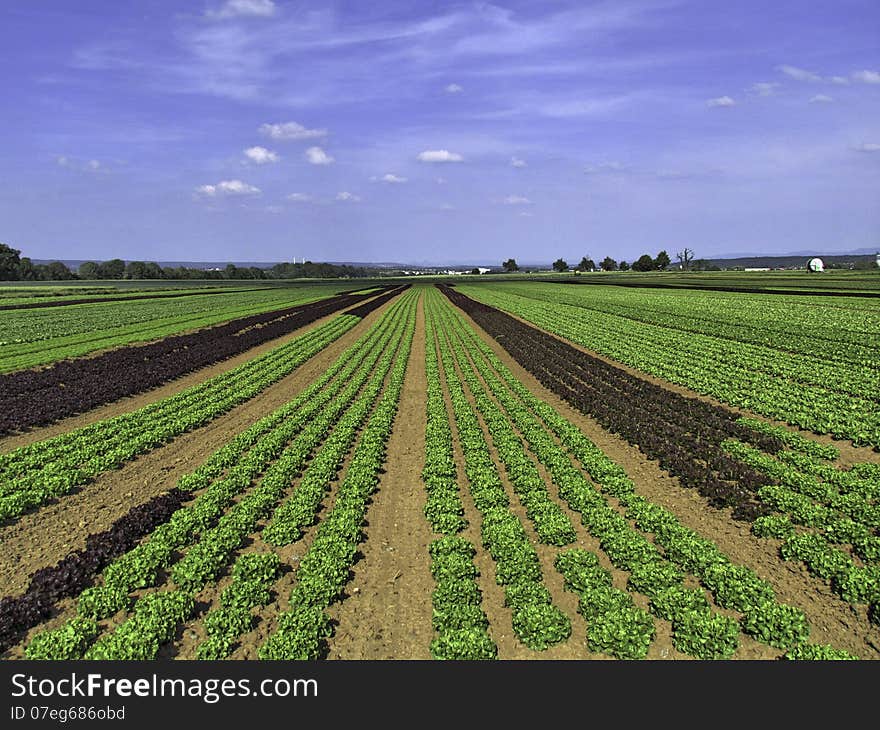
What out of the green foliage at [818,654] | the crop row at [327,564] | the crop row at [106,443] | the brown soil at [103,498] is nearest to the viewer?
the green foliage at [818,654]

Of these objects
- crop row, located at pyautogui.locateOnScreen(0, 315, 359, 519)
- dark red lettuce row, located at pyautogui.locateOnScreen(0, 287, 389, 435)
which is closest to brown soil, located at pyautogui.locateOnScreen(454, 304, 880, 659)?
crop row, located at pyautogui.locateOnScreen(0, 315, 359, 519)

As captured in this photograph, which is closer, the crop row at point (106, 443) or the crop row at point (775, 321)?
the crop row at point (106, 443)

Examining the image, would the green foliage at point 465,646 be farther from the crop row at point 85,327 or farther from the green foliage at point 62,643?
the crop row at point 85,327

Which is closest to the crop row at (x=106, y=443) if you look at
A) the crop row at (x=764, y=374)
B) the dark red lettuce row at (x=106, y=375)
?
the dark red lettuce row at (x=106, y=375)

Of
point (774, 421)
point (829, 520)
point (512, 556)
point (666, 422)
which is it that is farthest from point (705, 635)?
point (774, 421)

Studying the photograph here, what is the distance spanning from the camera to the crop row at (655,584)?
8.20 metres

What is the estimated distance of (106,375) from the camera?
28406 millimetres

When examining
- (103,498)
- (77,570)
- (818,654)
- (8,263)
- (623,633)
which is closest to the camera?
(818,654)

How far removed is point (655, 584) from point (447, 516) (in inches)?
192

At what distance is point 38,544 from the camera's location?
38.4 ft

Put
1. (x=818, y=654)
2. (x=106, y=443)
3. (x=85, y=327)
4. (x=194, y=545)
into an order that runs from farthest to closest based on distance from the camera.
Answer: (x=85, y=327) < (x=106, y=443) < (x=194, y=545) < (x=818, y=654)

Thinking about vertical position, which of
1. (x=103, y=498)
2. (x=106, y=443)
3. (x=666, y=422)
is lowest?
(x=103, y=498)

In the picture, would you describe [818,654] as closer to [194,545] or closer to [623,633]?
[623,633]

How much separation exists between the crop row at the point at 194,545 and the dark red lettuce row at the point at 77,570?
14.0 inches
